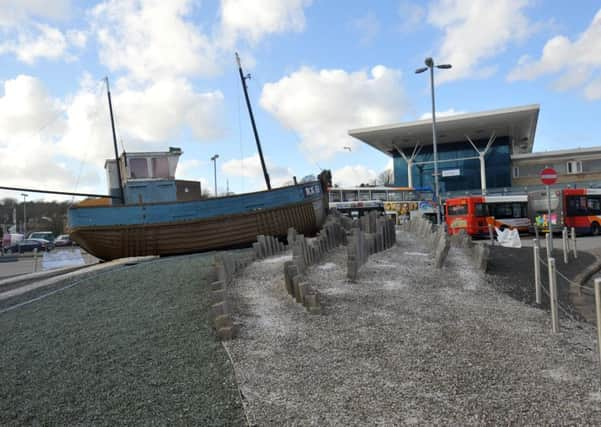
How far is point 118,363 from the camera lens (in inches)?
186

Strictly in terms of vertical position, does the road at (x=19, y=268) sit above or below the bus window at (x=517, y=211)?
below

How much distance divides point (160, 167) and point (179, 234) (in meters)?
4.27

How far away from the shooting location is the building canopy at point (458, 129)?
47575mm

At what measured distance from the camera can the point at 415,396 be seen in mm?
3918

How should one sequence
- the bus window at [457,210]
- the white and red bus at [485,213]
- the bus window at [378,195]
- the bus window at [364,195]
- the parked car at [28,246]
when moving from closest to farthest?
the white and red bus at [485,213] → the bus window at [457,210] → the parked car at [28,246] → the bus window at [364,195] → the bus window at [378,195]

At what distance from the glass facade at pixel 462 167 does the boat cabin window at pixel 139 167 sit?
4462cm

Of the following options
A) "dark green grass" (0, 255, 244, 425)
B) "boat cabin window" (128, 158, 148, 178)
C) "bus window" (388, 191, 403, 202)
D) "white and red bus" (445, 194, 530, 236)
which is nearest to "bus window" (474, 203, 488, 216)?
"white and red bus" (445, 194, 530, 236)

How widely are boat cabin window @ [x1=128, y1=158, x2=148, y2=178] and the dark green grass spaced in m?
10.9

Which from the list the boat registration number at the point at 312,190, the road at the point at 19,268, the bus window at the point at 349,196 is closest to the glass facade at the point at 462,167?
the bus window at the point at 349,196

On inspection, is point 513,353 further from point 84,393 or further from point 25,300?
point 25,300

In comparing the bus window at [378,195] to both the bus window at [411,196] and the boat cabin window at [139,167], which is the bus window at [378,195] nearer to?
the bus window at [411,196]

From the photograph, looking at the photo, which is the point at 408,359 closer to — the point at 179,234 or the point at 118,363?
the point at 118,363

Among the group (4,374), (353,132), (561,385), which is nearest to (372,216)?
(561,385)

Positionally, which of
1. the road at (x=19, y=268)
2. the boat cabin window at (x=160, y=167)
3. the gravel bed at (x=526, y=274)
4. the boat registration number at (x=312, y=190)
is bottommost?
the road at (x=19, y=268)
